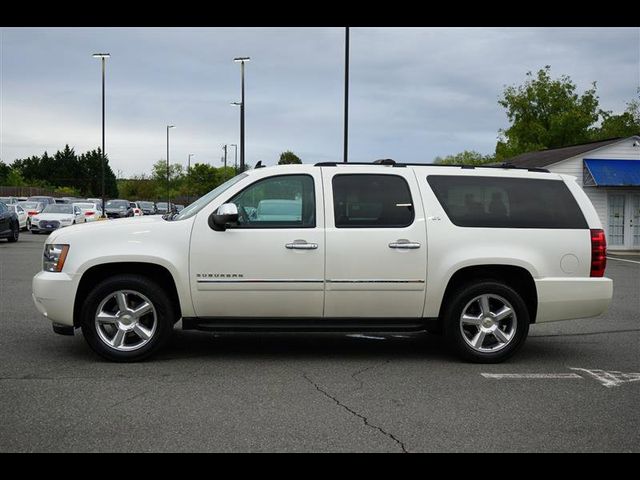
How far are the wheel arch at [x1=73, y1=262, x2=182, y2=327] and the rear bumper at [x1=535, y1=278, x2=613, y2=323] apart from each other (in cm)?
352

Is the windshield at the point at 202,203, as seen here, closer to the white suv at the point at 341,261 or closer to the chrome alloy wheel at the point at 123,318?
the white suv at the point at 341,261

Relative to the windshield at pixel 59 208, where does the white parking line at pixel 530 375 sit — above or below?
below

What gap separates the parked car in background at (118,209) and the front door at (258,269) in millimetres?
35882

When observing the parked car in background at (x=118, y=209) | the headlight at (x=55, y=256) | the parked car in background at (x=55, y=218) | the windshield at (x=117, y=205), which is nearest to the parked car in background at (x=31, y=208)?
the parked car in background at (x=55, y=218)

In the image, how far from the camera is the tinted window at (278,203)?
687cm

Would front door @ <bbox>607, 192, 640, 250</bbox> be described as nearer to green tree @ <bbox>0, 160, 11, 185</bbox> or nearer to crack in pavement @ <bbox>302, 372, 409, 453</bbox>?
crack in pavement @ <bbox>302, 372, 409, 453</bbox>

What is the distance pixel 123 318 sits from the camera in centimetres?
679

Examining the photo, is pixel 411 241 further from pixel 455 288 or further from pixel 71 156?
pixel 71 156

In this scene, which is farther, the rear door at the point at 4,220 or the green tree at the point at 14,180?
the green tree at the point at 14,180

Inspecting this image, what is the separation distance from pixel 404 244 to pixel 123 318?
2.73 m

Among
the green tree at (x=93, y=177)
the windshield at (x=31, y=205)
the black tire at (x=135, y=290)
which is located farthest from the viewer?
the green tree at (x=93, y=177)

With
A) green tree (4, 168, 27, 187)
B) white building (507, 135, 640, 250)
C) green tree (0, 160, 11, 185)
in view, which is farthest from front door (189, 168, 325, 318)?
green tree (0, 160, 11, 185)
